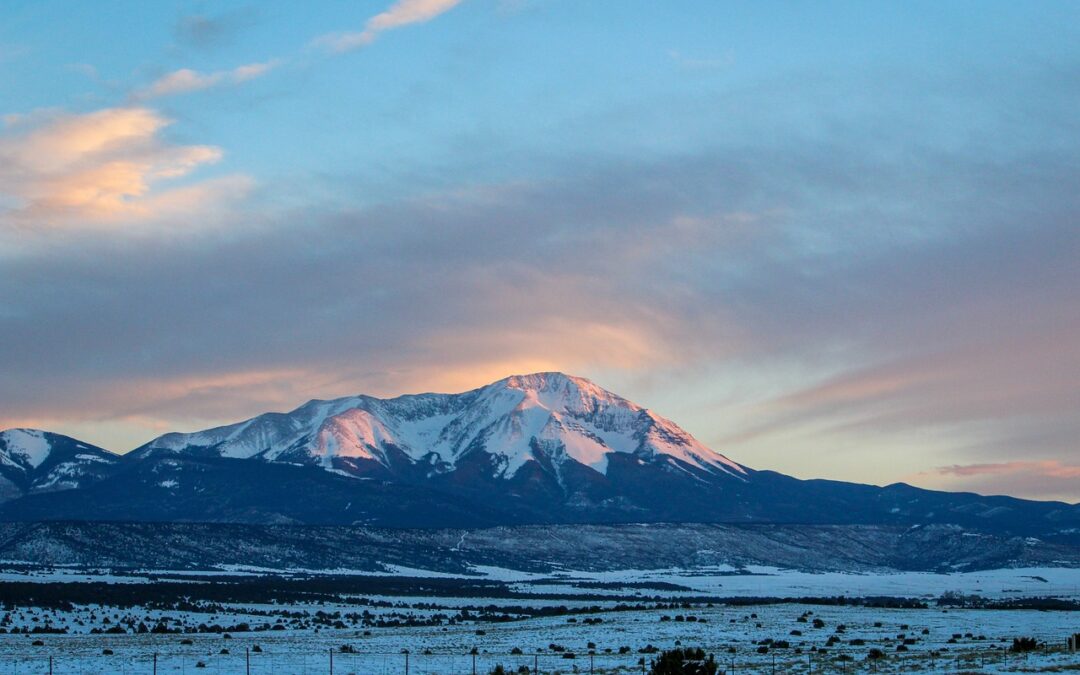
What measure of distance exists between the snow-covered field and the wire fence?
10 cm

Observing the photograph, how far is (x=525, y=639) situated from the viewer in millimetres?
87375

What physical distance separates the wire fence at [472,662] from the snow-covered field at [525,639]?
0.10 m

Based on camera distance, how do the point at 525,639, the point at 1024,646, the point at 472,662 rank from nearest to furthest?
1. the point at 472,662
2. the point at 1024,646
3. the point at 525,639

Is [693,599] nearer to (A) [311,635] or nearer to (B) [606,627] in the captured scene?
(B) [606,627]

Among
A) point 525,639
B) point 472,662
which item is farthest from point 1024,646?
point 525,639

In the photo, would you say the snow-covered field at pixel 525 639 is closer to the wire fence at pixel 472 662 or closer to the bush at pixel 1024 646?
the wire fence at pixel 472 662

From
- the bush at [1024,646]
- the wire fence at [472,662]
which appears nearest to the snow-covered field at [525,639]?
the wire fence at [472,662]

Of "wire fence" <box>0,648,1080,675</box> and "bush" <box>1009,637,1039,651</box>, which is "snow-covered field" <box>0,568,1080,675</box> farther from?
"bush" <box>1009,637,1039,651</box>

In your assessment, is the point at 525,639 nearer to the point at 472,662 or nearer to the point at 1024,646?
the point at 472,662

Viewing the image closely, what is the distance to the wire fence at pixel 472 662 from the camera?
64812mm

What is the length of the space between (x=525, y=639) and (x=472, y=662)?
17.0 m

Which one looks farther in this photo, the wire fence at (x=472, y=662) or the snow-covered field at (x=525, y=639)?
the snow-covered field at (x=525, y=639)

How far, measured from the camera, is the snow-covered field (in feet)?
222

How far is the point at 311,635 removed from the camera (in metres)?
92.6
